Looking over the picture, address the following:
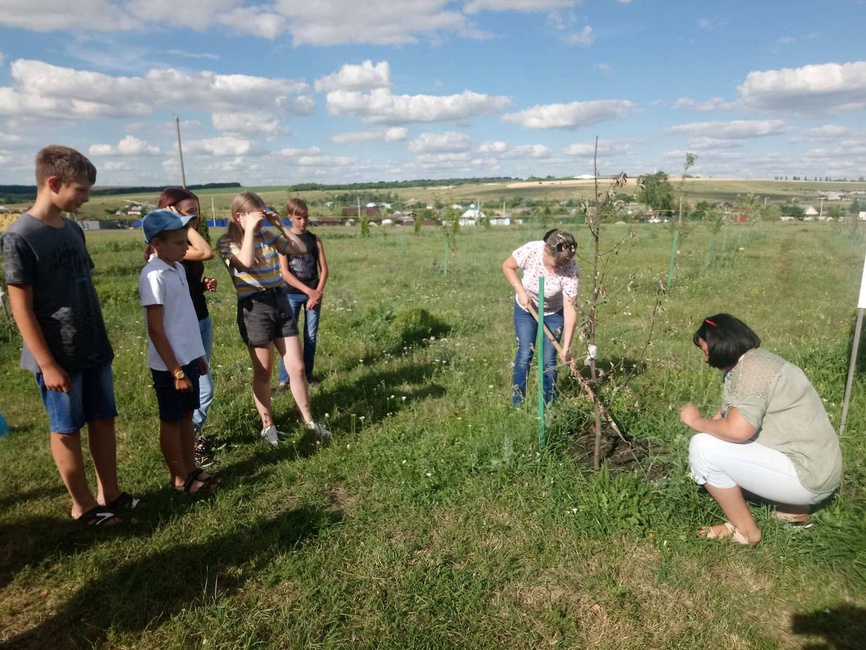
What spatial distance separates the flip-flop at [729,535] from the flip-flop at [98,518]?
10.8 feet

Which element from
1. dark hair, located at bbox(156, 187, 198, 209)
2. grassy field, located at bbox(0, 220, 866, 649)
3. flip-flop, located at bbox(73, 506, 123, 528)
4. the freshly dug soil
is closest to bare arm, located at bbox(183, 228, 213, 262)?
dark hair, located at bbox(156, 187, 198, 209)

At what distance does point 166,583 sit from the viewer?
2.55 m

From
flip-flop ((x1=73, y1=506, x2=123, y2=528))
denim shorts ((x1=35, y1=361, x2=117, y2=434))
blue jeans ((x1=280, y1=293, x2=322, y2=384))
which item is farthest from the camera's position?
blue jeans ((x1=280, y1=293, x2=322, y2=384))

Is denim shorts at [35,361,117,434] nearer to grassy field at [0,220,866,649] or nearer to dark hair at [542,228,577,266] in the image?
grassy field at [0,220,866,649]

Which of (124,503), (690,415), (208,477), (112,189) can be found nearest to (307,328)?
(208,477)

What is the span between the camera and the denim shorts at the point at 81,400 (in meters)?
2.69

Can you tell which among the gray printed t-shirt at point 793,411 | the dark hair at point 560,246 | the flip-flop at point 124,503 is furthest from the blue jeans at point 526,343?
the flip-flop at point 124,503

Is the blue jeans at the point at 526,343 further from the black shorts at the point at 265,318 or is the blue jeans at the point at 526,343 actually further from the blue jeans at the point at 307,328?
the blue jeans at the point at 307,328

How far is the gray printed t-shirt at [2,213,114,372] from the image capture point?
96.1 inches

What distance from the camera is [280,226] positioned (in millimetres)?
3953

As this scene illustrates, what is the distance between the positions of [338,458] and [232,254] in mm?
1618

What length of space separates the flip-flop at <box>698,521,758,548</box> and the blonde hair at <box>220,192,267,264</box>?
3288 millimetres

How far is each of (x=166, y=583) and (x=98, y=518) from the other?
0.75 metres

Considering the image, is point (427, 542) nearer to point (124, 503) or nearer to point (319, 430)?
point (319, 430)
